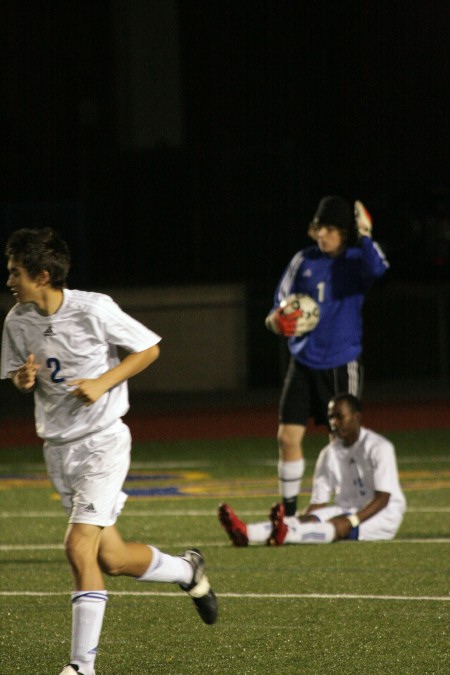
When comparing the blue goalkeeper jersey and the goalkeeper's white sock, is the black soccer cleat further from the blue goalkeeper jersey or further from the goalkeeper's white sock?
the blue goalkeeper jersey

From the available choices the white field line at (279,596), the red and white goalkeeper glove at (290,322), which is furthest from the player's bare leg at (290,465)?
the white field line at (279,596)

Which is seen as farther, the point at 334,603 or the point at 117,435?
the point at 334,603

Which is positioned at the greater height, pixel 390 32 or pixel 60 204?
pixel 390 32

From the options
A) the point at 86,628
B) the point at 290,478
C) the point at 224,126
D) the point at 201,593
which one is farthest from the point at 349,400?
the point at 224,126

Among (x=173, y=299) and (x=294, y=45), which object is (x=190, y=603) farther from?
(x=294, y=45)

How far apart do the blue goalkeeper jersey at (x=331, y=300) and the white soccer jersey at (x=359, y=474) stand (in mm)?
602

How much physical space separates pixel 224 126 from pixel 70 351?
23.6m

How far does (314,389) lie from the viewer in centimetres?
887

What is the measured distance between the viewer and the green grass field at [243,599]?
5523mm

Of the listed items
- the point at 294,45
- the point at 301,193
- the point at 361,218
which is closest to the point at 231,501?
the point at 361,218

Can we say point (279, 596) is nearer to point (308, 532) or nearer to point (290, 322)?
point (308, 532)

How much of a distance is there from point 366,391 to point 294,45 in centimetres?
1101

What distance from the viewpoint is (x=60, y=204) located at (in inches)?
882

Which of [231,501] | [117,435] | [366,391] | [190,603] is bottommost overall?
[366,391]
